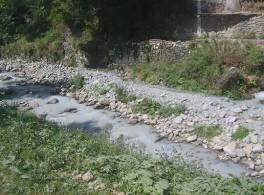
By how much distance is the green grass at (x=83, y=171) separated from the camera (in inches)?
341

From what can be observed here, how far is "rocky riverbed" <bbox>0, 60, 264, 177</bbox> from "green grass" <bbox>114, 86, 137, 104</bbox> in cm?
15

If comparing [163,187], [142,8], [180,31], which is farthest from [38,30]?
[163,187]

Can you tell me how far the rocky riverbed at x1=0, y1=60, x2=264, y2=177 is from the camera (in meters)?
13.1

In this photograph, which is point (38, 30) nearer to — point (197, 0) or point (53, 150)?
point (197, 0)

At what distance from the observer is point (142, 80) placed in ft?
67.1

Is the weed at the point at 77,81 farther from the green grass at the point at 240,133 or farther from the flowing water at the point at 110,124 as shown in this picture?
the green grass at the point at 240,133

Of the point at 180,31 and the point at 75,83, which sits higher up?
the point at 180,31

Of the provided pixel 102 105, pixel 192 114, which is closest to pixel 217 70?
pixel 192 114

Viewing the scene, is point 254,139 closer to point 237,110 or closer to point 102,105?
point 237,110

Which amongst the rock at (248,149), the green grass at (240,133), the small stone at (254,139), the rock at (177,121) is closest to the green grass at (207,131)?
the green grass at (240,133)

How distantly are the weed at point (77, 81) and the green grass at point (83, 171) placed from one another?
8259 mm

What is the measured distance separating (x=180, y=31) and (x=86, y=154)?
581 inches

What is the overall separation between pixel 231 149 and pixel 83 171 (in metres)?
4.95

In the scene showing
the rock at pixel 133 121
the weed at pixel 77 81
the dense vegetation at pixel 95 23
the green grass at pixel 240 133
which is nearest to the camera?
the green grass at pixel 240 133
